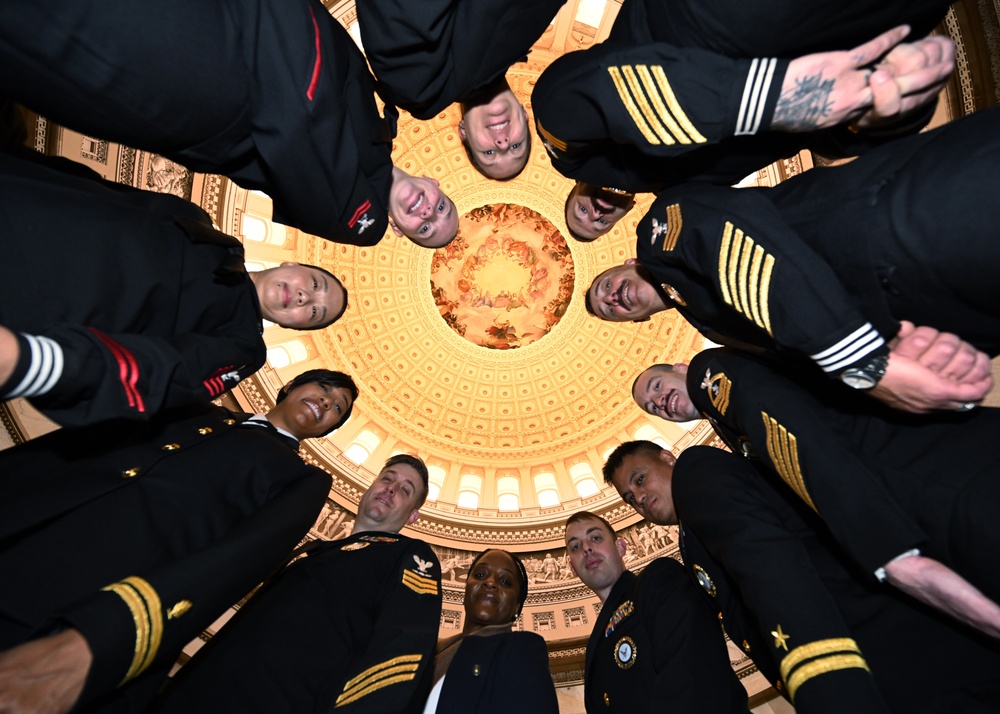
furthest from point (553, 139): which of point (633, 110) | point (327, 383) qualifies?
point (327, 383)

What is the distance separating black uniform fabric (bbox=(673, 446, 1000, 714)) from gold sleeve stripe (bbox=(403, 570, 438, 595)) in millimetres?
2072

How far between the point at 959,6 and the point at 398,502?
7.65 m

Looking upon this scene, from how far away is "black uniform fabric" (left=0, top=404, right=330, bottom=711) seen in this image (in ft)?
8.67

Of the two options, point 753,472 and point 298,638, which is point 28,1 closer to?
point 298,638

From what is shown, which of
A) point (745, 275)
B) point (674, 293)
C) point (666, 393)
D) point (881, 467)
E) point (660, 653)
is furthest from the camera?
point (666, 393)

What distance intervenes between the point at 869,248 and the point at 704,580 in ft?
8.35

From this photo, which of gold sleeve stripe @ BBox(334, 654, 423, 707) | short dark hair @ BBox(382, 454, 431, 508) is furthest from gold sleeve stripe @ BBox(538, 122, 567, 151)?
short dark hair @ BBox(382, 454, 431, 508)

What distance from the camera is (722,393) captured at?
396cm

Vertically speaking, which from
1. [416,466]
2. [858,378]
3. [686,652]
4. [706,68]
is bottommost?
[686,652]

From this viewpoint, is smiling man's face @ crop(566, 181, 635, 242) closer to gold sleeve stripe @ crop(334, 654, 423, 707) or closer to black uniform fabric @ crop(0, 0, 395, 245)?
black uniform fabric @ crop(0, 0, 395, 245)

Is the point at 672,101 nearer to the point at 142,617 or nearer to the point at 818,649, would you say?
the point at 818,649

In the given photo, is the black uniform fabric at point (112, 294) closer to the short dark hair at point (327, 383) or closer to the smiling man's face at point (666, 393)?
the short dark hair at point (327, 383)

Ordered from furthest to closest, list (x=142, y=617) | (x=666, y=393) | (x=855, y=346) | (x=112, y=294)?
1. (x=666, y=393)
2. (x=112, y=294)
3. (x=855, y=346)
4. (x=142, y=617)

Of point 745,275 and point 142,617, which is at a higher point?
point 745,275
